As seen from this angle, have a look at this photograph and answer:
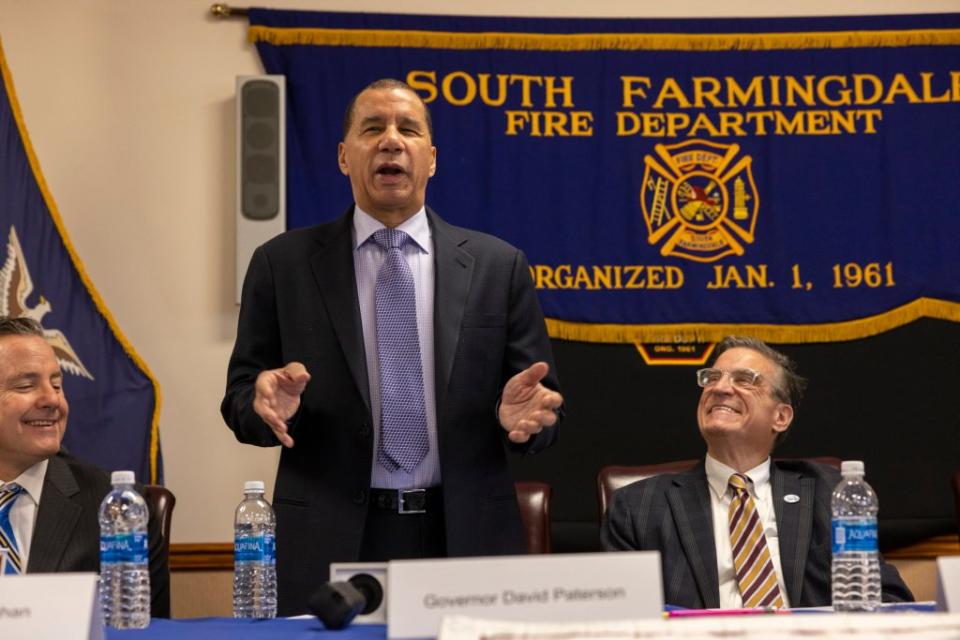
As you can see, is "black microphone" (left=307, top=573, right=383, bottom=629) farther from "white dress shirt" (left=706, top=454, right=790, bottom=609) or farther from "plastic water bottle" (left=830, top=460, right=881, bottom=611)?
"white dress shirt" (left=706, top=454, right=790, bottom=609)

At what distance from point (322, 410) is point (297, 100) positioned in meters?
2.54

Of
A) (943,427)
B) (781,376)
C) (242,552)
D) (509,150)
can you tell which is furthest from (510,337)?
(943,427)

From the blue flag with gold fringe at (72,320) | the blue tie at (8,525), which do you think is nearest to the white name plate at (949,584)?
the blue tie at (8,525)

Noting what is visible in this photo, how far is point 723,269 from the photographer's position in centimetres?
468

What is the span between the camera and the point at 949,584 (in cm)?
165

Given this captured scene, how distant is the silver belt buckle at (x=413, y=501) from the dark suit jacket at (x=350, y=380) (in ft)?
0.17

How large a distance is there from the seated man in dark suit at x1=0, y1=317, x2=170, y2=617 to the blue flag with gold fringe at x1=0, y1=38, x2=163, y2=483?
1.37m

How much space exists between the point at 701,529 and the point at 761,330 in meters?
1.95

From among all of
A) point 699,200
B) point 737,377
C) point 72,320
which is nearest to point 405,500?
point 737,377

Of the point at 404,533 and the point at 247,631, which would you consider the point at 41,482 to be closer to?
the point at 404,533

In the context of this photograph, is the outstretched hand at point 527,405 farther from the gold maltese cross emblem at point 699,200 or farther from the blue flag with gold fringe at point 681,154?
the gold maltese cross emblem at point 699,200

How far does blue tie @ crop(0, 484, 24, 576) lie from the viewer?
258 cm

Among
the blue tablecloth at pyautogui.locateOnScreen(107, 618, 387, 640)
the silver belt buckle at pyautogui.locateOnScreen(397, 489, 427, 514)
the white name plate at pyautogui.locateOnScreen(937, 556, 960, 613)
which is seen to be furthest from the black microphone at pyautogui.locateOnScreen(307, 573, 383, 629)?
the white name plate at pyautogui.locateOnScreen(937, 556, 960, 613)

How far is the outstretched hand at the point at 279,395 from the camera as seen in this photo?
2080mm
